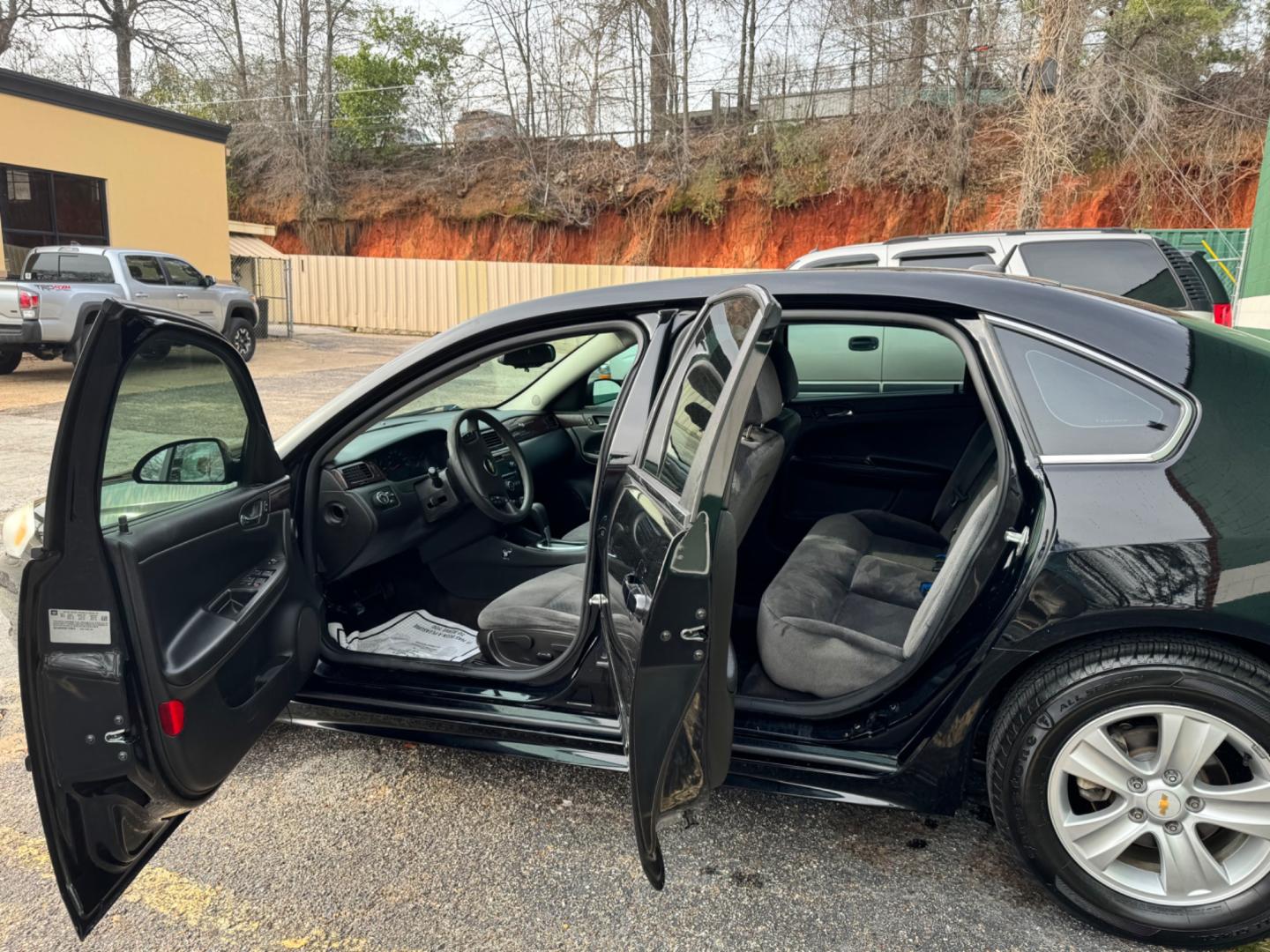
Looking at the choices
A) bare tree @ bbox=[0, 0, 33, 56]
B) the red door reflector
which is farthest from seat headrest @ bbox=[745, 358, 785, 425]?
bare tree @ bbox=[0, 0, 33, 56]

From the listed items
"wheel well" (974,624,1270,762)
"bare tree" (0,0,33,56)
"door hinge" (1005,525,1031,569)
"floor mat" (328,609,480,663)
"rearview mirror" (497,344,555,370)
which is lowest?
"floor mat" (328,609,480,663)

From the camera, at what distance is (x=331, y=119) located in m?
31.7

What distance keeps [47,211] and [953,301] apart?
1881cm

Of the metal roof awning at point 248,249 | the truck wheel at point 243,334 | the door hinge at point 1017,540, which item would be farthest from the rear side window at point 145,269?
the door hinge at point 1017,540

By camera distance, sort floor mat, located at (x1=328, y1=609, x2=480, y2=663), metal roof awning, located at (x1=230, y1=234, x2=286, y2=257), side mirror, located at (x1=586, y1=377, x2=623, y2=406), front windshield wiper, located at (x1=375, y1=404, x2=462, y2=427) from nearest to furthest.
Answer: floor mat, located at (x1=328, y1=609, x2=480, y2=663) → front windshield wiper, located at (x1=375, y1=404, x2=462, y2=427) → side mirror, located at (x1=586, y1=377, x2=623, y2=406) → metal roof awning, located at (x1=230, y1=234, x2=286, y2=257)

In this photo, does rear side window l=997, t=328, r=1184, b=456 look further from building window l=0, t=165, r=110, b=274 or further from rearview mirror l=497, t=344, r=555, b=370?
building window l=0, t=165, r=110, b=274

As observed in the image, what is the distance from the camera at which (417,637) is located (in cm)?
328

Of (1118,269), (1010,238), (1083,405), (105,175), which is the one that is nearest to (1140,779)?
(1083,405)

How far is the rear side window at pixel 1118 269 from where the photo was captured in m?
6.35

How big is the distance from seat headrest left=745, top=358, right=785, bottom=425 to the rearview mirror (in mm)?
874

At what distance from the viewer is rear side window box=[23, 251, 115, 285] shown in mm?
13234

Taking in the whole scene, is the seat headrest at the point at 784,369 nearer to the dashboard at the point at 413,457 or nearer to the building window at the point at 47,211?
the dashboard at the point at 413,457

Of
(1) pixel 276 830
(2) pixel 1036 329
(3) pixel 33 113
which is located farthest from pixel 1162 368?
(3) pixel 33 113

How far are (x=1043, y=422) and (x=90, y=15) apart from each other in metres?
35.4
